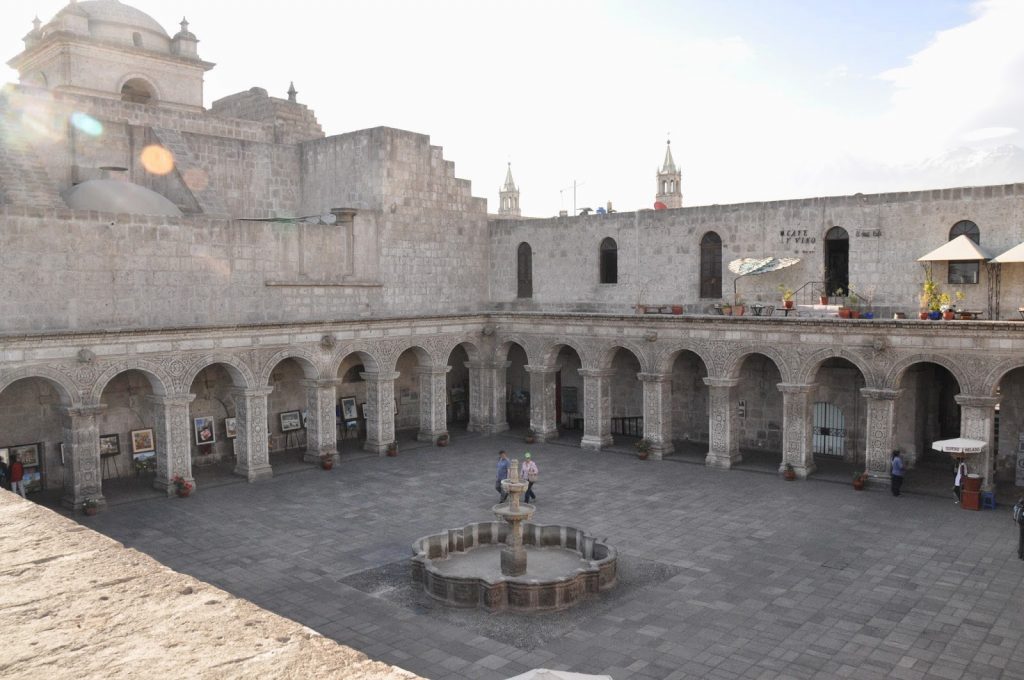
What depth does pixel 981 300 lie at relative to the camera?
23.0 meters

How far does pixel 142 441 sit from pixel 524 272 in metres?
14.8

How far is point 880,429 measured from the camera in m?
23.0

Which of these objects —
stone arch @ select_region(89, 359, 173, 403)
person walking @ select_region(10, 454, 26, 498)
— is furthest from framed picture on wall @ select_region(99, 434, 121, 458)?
person walking @ select_region(10, 454, 26, 498)

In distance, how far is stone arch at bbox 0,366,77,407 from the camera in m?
19.6

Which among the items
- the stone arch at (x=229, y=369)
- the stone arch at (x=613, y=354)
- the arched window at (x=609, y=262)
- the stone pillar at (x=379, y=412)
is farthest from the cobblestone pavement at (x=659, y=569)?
the arched window at (x=609, y=262)

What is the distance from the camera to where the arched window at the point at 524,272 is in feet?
105

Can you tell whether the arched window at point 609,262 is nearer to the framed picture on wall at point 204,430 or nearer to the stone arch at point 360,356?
the stone arch at point 360,356

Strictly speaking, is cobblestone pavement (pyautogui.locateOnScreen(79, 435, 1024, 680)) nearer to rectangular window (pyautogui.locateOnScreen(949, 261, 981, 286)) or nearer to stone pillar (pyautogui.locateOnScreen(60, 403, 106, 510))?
stone pillar (pyautogui.locateOnScreen(60, 403, 106, 510))

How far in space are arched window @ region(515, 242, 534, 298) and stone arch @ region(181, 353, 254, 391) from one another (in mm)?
11600

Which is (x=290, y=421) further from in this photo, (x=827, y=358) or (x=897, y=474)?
(x=897, y=474)

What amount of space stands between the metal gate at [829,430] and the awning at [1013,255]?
22.6ft

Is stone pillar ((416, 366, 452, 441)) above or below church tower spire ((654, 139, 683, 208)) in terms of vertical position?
below

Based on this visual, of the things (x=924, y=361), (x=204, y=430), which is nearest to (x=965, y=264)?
(x=924, y=361)

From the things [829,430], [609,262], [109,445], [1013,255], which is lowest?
[829,430]
